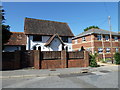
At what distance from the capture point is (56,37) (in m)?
19.5

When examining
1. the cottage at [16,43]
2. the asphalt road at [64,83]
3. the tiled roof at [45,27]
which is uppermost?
the tiled roof at [45,27]

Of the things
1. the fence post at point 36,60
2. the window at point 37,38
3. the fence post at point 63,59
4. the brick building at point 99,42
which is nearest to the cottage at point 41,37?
the window at point 37,38

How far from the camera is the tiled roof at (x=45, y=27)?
19766 mm

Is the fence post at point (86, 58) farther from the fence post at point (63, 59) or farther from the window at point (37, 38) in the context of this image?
the window at point (37, 38)

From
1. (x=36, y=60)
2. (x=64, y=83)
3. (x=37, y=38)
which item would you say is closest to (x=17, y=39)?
(x=37, y=38)

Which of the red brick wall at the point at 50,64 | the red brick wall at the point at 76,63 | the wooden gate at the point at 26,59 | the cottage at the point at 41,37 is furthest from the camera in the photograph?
the cottage at the point at 41,37

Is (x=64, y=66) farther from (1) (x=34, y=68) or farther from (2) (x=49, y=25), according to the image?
(2) (x=49, y=25)

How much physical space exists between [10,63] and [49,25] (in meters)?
13.2

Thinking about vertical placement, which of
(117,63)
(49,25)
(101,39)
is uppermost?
(49,25)

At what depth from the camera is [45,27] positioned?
21.6 m

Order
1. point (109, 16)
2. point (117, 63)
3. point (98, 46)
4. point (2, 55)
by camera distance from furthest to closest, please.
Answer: point (98, 46) < point (109, 16) < point (117, 63) < point (2, 55)

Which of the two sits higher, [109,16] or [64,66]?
[109,16]

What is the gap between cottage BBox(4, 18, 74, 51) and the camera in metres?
18.9

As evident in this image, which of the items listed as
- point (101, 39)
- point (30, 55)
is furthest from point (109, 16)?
point (30, 55)
